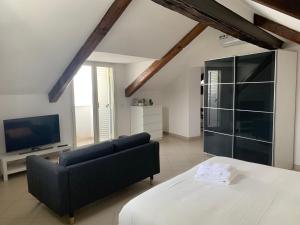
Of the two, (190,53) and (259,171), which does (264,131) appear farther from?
(190,53)

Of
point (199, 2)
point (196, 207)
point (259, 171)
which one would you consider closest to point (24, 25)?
point (199, 2)

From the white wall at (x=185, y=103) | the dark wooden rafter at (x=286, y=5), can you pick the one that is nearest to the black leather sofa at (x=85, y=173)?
the dark wooden rafter at (x=286, y=5)

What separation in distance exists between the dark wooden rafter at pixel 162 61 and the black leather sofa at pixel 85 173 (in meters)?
2.51

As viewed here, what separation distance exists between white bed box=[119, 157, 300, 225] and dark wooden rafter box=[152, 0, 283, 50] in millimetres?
1683

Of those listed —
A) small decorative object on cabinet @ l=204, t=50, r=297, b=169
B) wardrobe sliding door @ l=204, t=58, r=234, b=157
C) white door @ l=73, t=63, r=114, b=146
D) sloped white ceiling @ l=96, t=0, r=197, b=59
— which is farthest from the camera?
white door @ l=73, t=63, r=114, b=146

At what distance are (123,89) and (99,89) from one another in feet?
2.31

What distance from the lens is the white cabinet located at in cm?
609

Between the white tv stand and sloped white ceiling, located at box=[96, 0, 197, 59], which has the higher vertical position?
sloped white ceiling, located at box=[96, 0, 197, 59]

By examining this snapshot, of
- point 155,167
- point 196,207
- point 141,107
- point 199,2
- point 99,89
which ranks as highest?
point 199,2

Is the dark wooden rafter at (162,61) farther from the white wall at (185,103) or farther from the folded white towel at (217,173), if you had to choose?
the folded white towel at (217,173)

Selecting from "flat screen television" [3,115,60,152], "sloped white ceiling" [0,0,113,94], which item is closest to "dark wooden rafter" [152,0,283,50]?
"sloped white ceiling" [0,0,113,94]

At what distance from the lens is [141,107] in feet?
19.9

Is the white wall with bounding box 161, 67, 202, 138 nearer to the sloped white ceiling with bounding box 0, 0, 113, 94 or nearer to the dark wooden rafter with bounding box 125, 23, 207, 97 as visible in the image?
the dark wooden rafter with bounding box 125, 23, 207, 97

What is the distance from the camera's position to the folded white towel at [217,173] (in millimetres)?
2080
